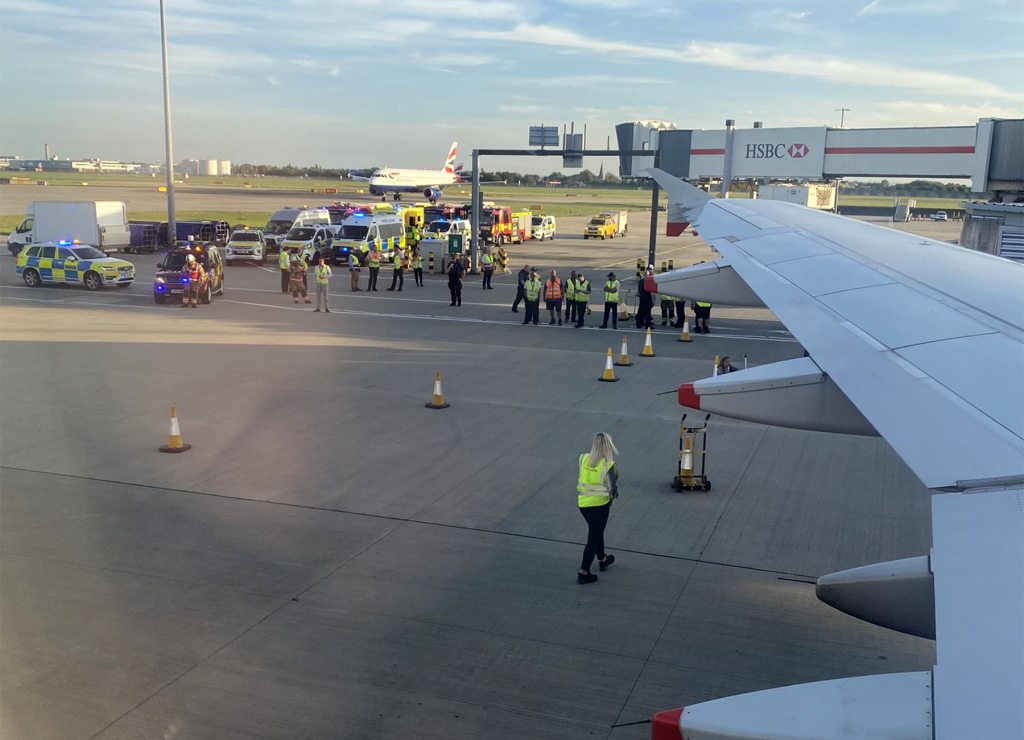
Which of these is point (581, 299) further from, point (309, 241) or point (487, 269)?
point (309, 241)

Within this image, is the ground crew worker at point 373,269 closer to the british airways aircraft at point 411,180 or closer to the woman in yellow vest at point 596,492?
the woman in yellow vest at point 596,492

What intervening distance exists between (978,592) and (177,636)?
22.5ft

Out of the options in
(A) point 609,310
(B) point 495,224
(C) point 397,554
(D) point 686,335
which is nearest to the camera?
(C) point 397,554

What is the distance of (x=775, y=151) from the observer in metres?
32.9

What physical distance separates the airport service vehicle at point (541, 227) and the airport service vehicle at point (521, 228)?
394 millimetres

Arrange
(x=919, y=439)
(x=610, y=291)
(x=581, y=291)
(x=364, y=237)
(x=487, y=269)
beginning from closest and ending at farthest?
1. (x=919, y=439)
2. (x=610, y=291)
3. (x=581, y=291)
4. (x=487, y=269)
5. (x=364, y=237)

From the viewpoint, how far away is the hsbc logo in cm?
3225

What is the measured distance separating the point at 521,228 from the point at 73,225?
2652cm

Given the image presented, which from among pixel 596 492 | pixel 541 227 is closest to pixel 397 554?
pixel 596 492

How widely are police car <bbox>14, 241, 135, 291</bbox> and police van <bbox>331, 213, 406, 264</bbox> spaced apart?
1071cm

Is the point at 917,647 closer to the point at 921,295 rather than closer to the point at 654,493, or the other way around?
the point at 921,295

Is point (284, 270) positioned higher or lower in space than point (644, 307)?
higher

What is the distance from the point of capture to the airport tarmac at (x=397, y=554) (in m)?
6.71

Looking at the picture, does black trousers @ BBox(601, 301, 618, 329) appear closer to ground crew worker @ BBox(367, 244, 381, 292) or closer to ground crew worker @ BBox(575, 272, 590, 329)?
ground crew worker @ BBox(575, 272, 590, 329)
